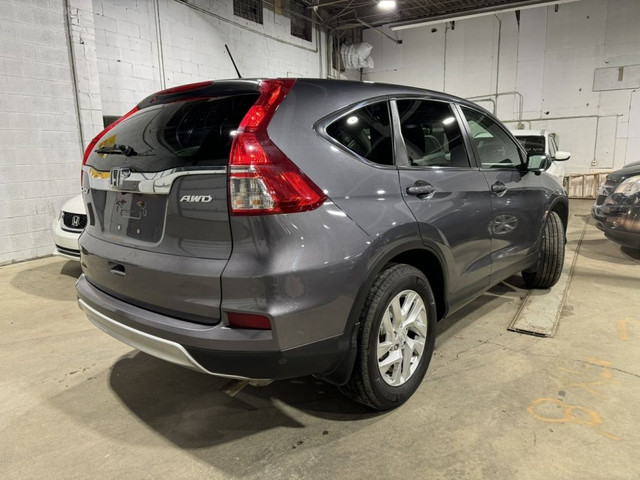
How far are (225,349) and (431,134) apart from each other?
1551mm

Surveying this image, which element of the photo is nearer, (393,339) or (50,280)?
(393,339)

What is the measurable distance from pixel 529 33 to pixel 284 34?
21.2 ft

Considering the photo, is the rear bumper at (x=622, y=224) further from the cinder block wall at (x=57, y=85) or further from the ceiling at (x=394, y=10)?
the ceiling at (x=394, y=10)

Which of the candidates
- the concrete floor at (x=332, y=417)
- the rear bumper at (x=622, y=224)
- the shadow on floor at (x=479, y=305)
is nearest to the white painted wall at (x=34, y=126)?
the concrete floor at (x=332, y=417)

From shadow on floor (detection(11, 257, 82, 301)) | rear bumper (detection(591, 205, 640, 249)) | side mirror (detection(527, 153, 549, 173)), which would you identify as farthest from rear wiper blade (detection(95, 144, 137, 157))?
rear bumper (detection(591, 205, 640, 249))

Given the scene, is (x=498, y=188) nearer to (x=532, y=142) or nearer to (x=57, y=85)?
A: (x=57, y=85)

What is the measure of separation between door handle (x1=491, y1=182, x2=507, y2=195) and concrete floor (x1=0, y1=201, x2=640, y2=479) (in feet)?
3.14

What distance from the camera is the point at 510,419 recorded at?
1952 mm

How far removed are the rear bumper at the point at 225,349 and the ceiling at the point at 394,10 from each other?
9.52m

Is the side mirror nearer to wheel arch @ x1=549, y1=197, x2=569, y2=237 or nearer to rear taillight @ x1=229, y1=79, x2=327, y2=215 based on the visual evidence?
wheel arch @ x1=549, y1=197, x2=569, y2=237

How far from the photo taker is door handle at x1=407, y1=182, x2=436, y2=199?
1.96 meters

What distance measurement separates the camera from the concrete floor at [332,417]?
1.69 metres

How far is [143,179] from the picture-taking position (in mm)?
1667

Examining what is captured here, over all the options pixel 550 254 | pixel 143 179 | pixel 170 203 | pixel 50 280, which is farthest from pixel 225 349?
pixel 50 280
